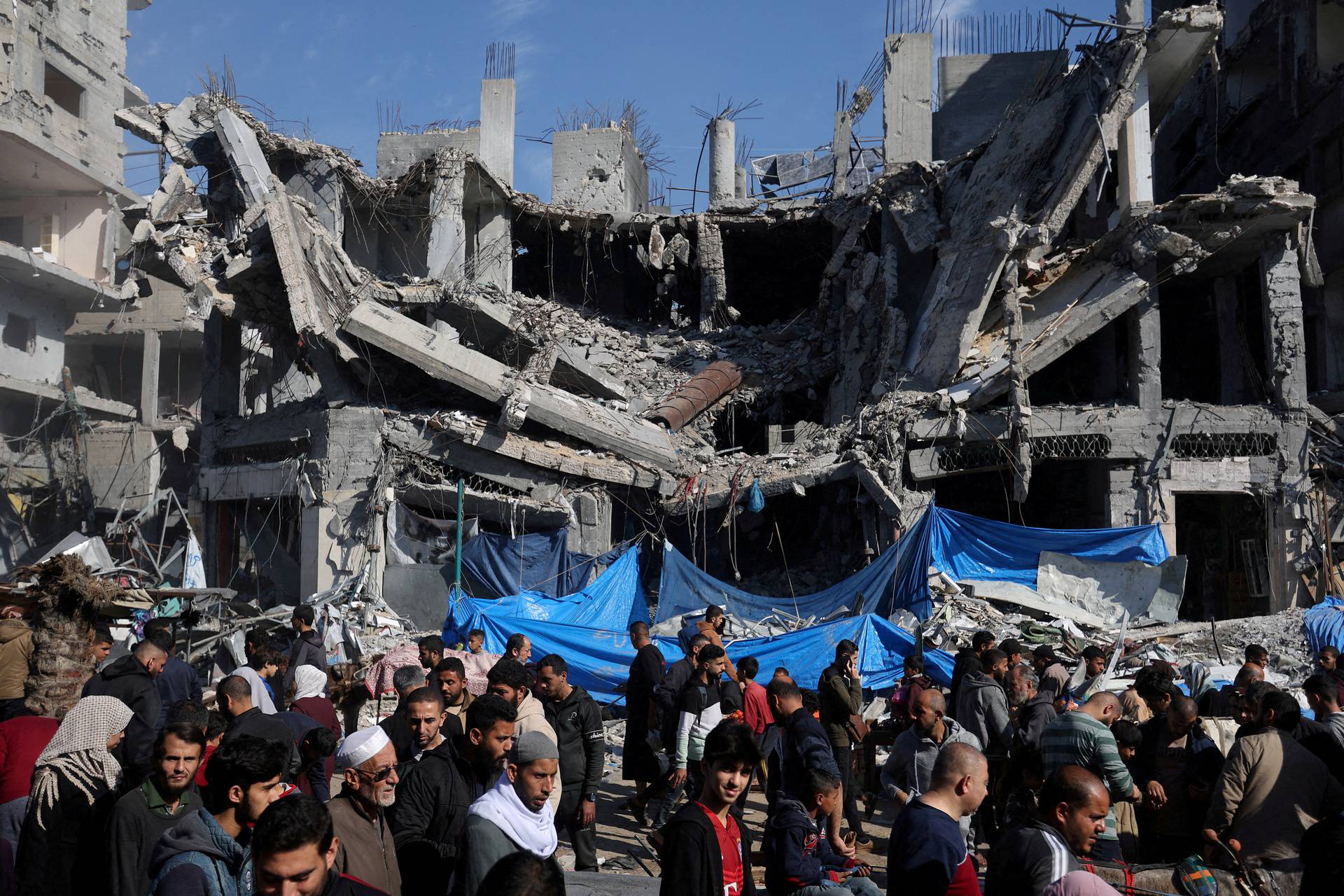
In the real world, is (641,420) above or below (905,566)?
above

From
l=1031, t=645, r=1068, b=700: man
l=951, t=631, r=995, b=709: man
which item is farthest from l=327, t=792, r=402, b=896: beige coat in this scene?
l=1031, t=645, r=1068, b=700: man

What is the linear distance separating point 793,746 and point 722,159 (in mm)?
25949

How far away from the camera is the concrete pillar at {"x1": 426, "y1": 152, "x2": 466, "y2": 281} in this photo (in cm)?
2223

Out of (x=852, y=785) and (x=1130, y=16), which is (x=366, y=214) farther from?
(x=852, y=785)

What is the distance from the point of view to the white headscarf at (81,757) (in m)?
3.89

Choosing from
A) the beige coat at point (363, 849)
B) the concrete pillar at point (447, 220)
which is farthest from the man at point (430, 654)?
the concrete pillar at point (447, 220)

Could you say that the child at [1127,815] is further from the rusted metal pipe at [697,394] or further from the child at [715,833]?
the rusted metal pipe at [697,394]

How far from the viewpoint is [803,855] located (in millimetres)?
4016

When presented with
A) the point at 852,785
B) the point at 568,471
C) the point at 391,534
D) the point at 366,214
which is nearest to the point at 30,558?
the point at 366,214

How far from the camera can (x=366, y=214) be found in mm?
24469

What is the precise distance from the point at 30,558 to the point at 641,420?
16.8m

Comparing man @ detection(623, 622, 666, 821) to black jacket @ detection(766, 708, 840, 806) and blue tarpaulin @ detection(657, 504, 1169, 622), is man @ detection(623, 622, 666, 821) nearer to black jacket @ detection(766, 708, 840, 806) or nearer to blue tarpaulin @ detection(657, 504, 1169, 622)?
black jacket @ detection(766, 708, 840, 806)

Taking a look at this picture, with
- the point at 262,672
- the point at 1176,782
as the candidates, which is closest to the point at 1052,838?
the point at 1176,782

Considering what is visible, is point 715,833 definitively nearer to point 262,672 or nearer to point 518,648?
point 262,672
